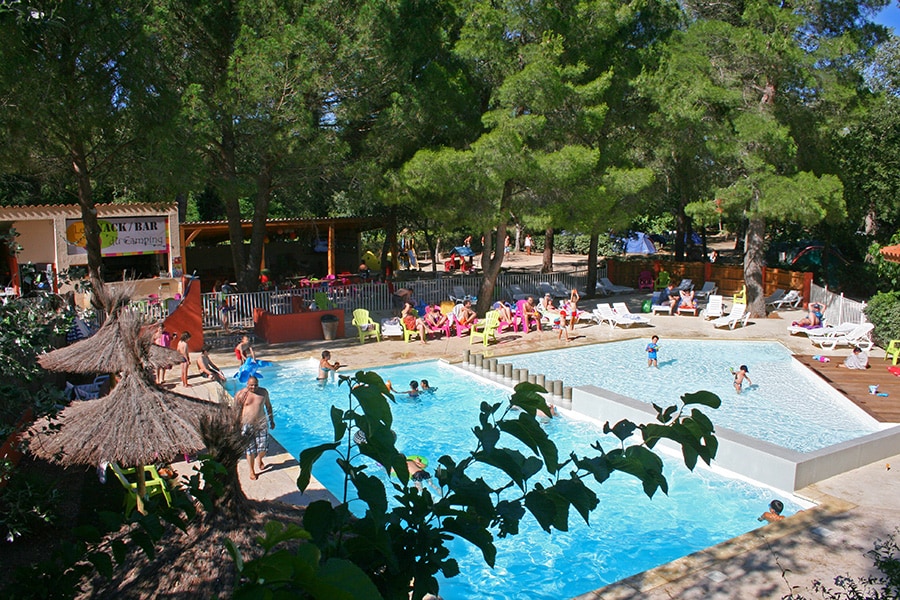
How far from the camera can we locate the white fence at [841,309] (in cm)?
1844

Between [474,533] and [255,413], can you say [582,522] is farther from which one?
[474,533]

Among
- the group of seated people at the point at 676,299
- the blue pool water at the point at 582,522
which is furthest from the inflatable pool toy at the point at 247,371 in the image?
the group of seated people at the point at 676,299

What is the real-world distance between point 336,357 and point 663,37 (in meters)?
14.5

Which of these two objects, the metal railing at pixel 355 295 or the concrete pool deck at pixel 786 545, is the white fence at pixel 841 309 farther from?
the concrete pool deck at pixel 786 545

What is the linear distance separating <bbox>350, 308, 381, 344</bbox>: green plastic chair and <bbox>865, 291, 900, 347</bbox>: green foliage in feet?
40.2

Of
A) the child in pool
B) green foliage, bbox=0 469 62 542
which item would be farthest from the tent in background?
green foliage, bbox=0 469 62 542

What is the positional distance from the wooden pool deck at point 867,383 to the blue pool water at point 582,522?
4196 millimetres

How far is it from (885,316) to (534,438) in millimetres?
17702

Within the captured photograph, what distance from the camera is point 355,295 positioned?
829 inches

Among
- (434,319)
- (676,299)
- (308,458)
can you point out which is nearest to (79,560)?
(308,458)

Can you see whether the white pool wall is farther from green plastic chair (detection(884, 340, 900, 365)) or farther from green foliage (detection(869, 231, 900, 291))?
green foliage (detection(869, 231, 900, 291))

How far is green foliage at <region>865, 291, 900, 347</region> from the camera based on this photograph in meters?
16.6

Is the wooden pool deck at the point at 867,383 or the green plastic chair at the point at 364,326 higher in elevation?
the green plastic chair at the point at 364,326

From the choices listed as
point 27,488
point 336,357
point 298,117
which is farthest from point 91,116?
point 27,488
